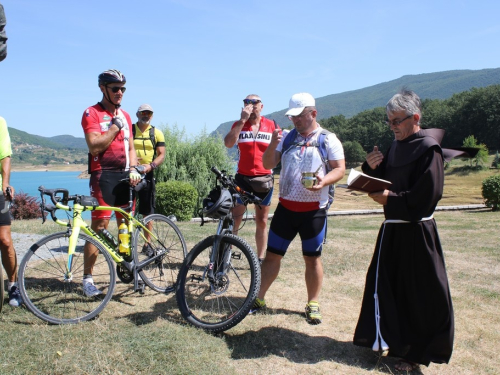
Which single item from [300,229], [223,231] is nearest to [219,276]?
[223,231]

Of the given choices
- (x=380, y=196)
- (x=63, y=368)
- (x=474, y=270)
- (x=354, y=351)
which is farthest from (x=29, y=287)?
(x=474, y=270)

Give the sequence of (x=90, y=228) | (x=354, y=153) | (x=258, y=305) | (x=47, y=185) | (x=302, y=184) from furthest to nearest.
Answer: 1. (x=354, y=153)
2. (x=47, y=185)
3. (x=258, y=305)
4. (x=90, y=228)
5. (x=302, y=184)

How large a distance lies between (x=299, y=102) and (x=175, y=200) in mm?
11772

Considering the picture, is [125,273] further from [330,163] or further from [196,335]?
[330,163]

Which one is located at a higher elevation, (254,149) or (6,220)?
(254,149)

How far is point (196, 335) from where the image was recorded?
11.9 feet

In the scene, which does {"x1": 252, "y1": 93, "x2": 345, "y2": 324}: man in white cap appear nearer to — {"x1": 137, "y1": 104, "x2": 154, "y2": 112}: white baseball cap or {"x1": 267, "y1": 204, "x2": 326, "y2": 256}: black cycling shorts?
{"x1": 267, "y1": 204, "x2": 326, "y2": 256}: black cycling shorts

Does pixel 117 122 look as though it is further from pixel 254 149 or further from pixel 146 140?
pixel 146 140

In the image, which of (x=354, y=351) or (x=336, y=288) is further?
(x=336, y=288)

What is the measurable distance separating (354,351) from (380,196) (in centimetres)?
137

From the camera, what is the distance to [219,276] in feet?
13.1

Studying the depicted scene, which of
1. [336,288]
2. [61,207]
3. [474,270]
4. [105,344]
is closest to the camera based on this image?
[105,344]

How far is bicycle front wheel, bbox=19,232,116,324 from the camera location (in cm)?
394

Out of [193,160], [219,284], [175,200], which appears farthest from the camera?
[193,160]
